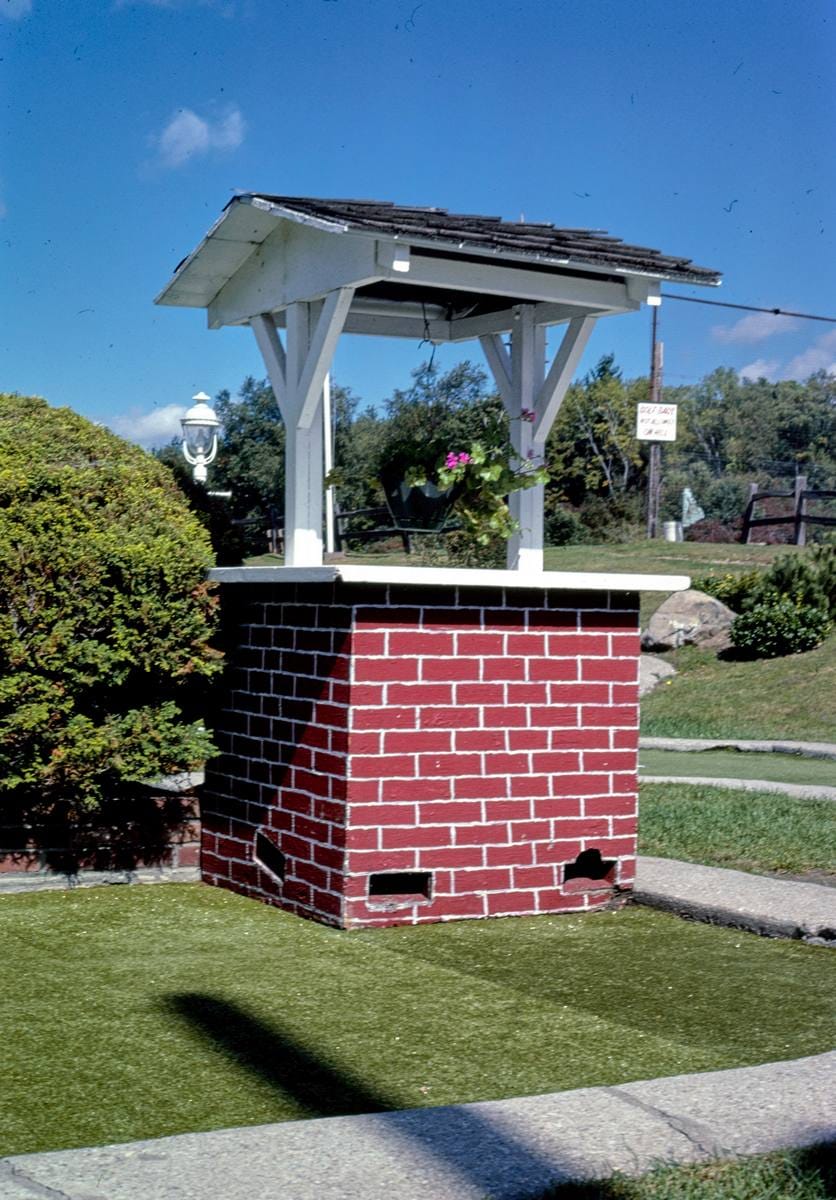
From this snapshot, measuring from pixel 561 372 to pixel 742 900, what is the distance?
8.54 ft

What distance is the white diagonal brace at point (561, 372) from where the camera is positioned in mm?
6910

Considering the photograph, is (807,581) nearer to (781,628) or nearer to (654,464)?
(781,628)

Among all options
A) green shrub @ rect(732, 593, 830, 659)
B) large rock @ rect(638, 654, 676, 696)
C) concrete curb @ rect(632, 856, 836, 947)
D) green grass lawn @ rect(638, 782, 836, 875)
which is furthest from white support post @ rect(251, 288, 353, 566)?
green shrub @ rect(732, 593, 830, 659)

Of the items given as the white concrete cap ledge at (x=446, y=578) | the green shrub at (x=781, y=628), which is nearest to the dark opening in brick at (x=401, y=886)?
the white concrete cap ledge at (x=446, y=578)

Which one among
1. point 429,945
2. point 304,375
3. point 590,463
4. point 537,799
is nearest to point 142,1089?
point 429,945

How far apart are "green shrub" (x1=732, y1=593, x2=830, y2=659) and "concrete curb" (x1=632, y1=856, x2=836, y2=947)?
13830 millimetres

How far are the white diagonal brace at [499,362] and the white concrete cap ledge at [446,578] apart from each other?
1.14 m

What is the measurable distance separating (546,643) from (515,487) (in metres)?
0.82

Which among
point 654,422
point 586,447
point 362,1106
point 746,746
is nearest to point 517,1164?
point 362,1106

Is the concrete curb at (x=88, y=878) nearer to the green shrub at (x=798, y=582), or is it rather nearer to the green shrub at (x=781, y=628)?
the green shrub at (x=781, y=628)

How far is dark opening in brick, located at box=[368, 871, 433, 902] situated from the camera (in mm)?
6109

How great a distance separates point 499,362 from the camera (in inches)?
288

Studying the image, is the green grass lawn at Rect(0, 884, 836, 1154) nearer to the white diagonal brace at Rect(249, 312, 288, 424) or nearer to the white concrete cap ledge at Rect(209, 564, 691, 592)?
the white concrete cap ledge at Rect(209, 564, 691, 592)

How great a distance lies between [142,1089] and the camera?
3.88 metres
